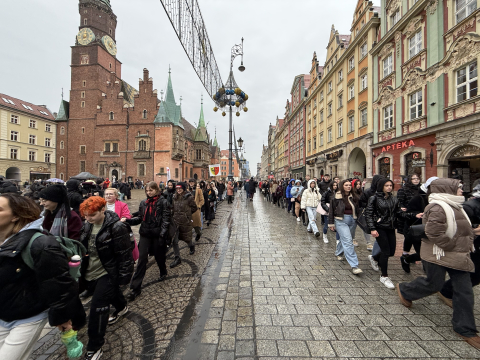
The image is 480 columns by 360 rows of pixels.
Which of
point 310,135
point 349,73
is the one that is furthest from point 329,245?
point 310,135

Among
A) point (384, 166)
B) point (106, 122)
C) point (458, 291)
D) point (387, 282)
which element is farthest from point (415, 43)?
point (106, 122)

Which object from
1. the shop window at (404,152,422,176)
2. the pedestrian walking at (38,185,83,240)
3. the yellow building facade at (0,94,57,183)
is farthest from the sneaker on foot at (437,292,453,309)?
the yellow building facade at (0,94,57,183)

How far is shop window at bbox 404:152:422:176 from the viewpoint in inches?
498

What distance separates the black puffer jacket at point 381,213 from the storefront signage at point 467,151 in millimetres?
9493

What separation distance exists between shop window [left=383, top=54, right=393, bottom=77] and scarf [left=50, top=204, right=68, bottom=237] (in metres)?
19.0

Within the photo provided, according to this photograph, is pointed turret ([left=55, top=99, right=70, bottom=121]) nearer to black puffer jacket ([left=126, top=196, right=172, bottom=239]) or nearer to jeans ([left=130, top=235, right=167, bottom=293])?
black puffer jacket ([left=126, top=196, right=172, bottom=239])

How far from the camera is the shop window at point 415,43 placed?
12821mm

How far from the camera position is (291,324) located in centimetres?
279

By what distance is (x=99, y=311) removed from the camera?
7.58 ft

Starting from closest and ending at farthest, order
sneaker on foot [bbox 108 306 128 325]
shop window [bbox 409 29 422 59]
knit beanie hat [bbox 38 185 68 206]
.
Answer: knit beanie hat [bbox 38 185 68 206] → sneaker on foot [bbox 108 306 128 325] → shop window [bbox 409 29 422 59]

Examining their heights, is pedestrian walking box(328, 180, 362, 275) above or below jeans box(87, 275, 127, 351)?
above

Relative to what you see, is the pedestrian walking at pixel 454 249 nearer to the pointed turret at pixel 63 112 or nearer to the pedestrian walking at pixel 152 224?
the pedestrian walking at pixel 152 224

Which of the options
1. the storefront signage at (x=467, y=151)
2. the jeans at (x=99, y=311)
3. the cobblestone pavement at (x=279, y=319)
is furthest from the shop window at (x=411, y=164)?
the jeans at (x=99, y=311)

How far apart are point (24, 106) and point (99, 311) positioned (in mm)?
55943
